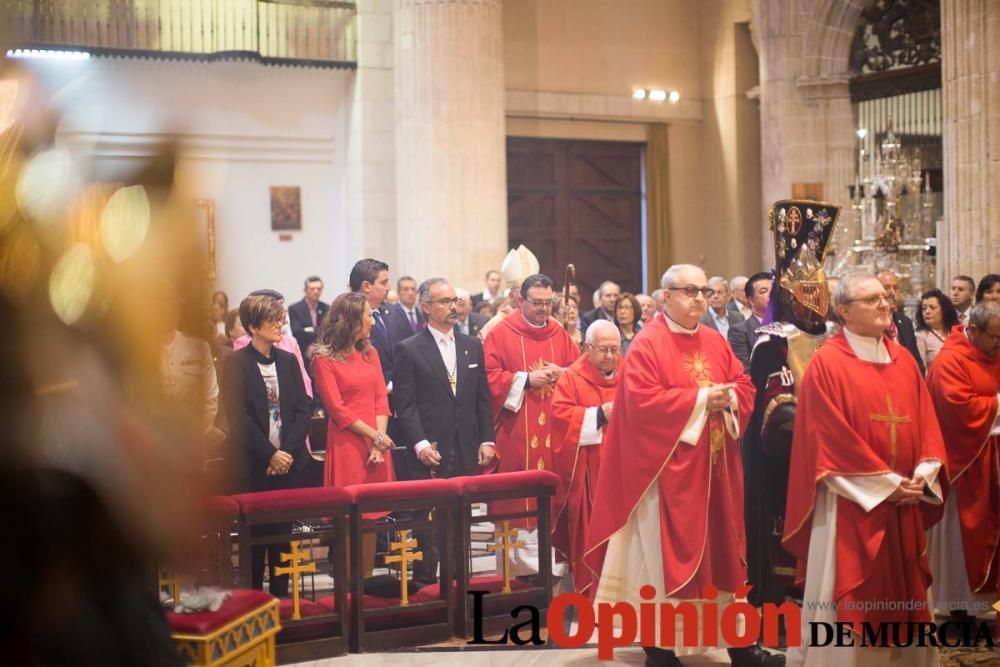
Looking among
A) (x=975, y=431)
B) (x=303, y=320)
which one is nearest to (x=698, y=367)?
(x=975, y=431)

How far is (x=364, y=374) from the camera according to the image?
6.85 metres

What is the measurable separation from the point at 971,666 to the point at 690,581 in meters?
1.49

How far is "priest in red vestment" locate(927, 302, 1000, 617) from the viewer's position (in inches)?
235

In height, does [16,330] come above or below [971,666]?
above

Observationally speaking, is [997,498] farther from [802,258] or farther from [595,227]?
Result: [595,227]

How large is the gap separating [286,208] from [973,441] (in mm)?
11588

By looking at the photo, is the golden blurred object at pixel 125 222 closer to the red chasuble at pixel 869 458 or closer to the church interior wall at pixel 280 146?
the red chasuble at pixel 869 458

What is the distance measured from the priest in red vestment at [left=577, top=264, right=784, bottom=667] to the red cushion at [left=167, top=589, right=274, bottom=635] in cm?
186

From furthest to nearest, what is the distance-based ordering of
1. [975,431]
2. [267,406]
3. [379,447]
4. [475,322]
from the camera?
[475,322] < [379,447] < [267,406] < [975,431]

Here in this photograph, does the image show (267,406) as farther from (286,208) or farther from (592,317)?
(286,208)

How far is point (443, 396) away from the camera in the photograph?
729 cm

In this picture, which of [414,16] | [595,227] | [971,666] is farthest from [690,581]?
[595,227]

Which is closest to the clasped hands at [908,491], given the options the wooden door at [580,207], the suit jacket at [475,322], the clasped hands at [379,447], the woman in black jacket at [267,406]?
the clasped hands at [379,447]

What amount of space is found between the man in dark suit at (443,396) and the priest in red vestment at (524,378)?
0.37 m
